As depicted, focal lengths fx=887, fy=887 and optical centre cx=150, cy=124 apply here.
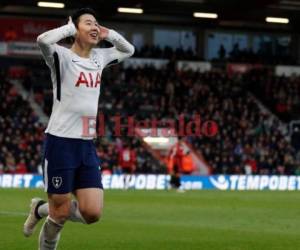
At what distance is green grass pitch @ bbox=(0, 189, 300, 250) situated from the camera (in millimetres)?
10977

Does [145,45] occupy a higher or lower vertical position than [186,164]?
higher

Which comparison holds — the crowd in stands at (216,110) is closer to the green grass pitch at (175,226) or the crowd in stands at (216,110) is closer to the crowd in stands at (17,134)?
the crowd in stands at (17,134)

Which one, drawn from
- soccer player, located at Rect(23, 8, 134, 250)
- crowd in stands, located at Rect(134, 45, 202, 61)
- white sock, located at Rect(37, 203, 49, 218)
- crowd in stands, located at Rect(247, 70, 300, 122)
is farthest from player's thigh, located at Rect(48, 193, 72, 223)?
crowd in stands, located at Rect(134, 45, 202, 61)

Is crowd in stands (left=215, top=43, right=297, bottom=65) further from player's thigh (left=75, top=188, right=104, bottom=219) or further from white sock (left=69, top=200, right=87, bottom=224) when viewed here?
player's thigh (left=75, top=188, right=104, bottom=219)

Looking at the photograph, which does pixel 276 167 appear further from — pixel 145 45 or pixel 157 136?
pixel 145 45

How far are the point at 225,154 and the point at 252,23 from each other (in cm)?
1542

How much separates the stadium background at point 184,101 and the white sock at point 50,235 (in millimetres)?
11238

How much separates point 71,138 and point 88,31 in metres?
1.06

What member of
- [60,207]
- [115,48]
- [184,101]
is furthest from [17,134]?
[60,207]

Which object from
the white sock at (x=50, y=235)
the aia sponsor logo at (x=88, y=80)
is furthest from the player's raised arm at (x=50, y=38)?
the white sock at (x=50, y=235)

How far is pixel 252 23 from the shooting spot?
5088 centimetres

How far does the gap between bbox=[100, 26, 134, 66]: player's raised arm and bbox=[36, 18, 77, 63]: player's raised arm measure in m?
0.77

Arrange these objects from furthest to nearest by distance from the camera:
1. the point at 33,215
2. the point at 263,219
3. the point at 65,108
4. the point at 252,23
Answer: the point at 252,23, the point at 263,219, the point at 33,215, the point at 65,108

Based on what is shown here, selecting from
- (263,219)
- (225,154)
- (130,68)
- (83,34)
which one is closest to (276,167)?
(225,154)
